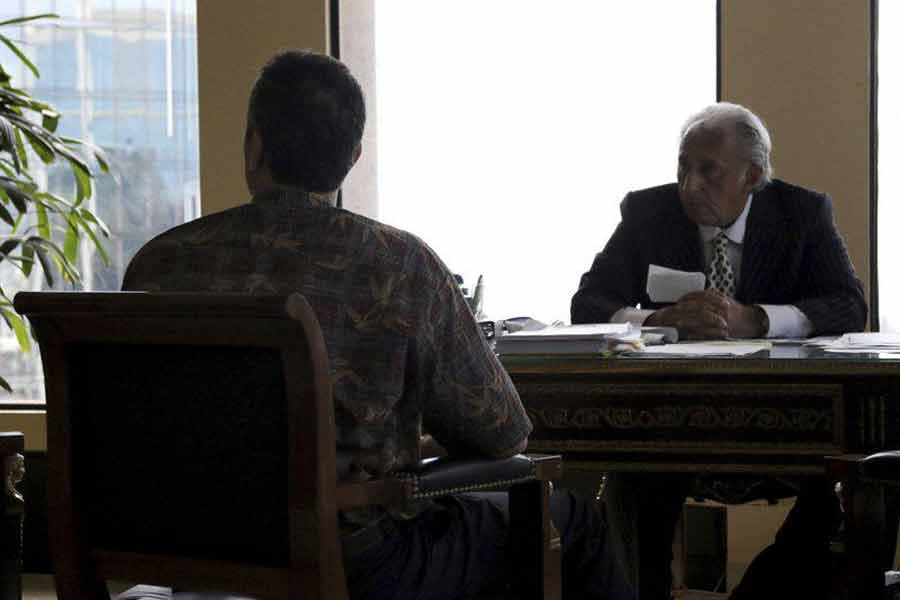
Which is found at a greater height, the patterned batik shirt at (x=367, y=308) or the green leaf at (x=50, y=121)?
the green leaf at (x=50, y=121)

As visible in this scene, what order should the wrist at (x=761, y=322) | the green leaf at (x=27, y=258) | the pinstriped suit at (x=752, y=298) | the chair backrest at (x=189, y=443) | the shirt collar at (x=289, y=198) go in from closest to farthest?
the chair backrest at (x=189, y=443) → the shirt collar at (x=289, y=198) → the pinstriped suit at (x=752, y=298) → the wrist at (x=761, y=322) → the green leaf at (x=27, y=258)

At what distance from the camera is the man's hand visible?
3.29 m

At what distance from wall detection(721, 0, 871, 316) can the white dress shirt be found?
3.02 ft

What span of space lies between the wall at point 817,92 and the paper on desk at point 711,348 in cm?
165

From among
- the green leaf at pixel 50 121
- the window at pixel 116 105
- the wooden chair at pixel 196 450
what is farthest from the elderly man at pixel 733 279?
the window at pixel 116 105

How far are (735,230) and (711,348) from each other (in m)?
0.92

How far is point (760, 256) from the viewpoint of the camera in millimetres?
3650

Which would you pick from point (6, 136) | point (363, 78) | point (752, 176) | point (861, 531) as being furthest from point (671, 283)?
point (363, 78)

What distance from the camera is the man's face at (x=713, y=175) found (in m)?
3.68

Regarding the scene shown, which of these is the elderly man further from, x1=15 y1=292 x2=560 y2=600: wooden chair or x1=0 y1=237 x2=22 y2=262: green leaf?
x1=0 y1=237 x2=22 y2=262: green leaf

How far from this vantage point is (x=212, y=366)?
Answer: 187cm

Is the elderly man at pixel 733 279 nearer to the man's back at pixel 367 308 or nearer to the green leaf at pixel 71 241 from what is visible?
the man's back at pixel 367 308

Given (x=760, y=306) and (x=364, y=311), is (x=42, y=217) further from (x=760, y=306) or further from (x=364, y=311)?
(x=364, y=311)

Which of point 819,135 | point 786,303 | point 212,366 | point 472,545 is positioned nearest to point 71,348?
point 212,366
